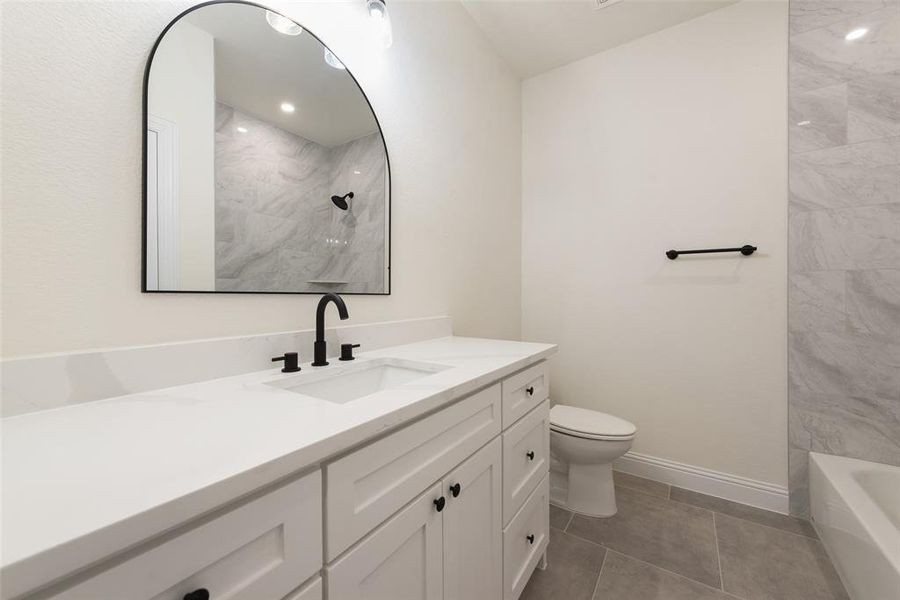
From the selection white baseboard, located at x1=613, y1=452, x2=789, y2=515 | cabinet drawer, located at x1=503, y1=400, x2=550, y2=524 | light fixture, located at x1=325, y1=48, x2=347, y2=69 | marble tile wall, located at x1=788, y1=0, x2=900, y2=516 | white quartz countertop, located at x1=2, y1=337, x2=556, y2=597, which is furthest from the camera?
white baseboard, located at x1=613, y1=452, x2=789, y2=515

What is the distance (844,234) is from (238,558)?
2343 mm

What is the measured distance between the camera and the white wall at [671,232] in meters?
1.67

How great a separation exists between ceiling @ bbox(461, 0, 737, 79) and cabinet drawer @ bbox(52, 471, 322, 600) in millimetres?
2227

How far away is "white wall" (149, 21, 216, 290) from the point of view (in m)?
0.77

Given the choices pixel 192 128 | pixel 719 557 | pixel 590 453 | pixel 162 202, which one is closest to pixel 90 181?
pixel 162 202

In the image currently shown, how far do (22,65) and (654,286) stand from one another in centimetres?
234

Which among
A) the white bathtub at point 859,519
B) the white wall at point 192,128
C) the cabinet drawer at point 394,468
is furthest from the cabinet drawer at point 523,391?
the white bathtub at point 859,519

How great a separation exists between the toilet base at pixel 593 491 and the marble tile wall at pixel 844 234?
841 millimetres

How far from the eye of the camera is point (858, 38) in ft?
4.87

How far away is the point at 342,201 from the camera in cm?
117

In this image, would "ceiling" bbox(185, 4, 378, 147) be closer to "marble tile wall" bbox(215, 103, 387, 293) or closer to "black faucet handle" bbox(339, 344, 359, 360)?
"marble tile wall" bbox(215, 103, 387, 293)

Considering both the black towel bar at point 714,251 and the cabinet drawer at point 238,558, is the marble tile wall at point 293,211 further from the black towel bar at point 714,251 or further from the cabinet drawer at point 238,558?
the black towel bar at point 714,251

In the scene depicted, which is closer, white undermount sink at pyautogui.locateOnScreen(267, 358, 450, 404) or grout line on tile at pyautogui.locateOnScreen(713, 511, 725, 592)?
white undermount sink at pyautogui.locateOnScreen(267, 358, 450, 404)

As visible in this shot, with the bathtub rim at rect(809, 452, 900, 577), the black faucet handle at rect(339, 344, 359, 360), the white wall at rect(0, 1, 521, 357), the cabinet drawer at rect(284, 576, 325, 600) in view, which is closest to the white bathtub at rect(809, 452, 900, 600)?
the bathtub rim at rect(809, 452, 900, 577)
